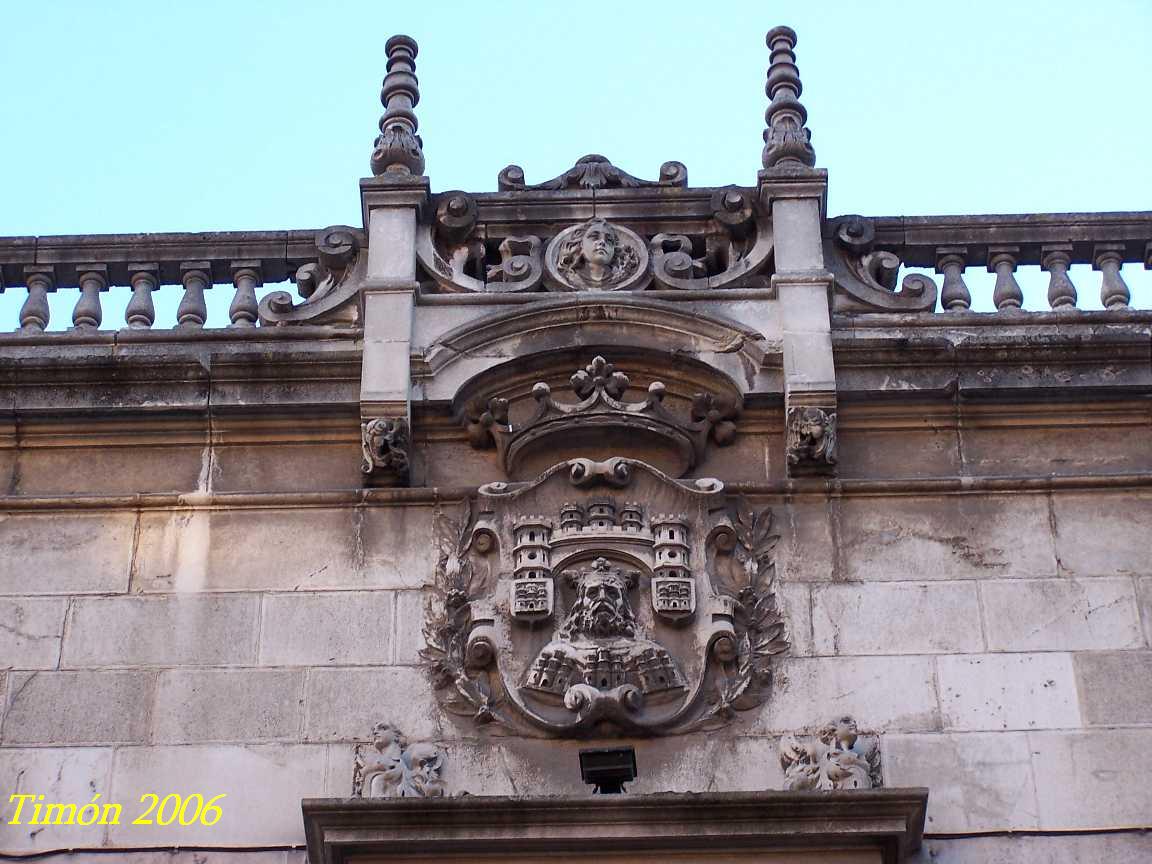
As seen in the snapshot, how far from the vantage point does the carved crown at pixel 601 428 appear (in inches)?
452

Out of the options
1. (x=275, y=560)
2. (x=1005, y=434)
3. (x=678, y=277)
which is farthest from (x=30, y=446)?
(x=1005, y=434)

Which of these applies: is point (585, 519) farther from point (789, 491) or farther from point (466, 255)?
point (466, 255)

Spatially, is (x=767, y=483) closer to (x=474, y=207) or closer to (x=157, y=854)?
(x=474, y=207)

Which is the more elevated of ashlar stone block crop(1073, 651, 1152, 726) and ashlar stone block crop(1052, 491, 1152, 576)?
ashlar stone block crop(1052, 491, 1152, 576)

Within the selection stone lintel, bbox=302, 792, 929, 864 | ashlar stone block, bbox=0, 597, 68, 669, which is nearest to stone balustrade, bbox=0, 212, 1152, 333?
ashlar stone block, bbox=0, 597, 68, 669

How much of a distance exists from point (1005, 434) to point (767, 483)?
4.05 ft

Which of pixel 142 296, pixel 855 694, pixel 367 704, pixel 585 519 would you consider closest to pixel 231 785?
pixel 367 704

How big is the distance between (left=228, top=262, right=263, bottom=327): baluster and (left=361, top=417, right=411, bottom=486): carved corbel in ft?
3.70

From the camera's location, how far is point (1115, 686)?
34.9 ft

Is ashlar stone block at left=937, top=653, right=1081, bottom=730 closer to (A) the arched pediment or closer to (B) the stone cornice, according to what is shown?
(B) the stone cornice

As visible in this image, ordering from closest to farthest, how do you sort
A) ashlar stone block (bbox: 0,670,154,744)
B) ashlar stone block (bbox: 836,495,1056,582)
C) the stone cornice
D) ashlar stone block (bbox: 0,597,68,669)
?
ashlar stone block (bbox: 0,670,154,744) → ashlar stone block (bbox: 0,597,68,669) → ashlar stone block (bbox: 836,495,1056,582) → the stone cornice

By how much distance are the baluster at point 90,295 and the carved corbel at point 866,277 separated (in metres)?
3.74

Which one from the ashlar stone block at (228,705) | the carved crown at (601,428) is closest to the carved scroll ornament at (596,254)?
the carved crown at (601,428)

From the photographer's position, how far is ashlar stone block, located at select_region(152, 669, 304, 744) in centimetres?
1058
